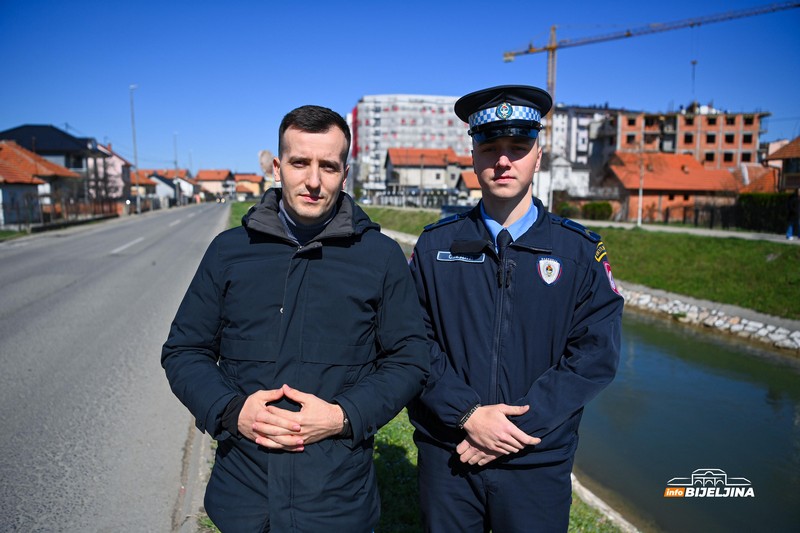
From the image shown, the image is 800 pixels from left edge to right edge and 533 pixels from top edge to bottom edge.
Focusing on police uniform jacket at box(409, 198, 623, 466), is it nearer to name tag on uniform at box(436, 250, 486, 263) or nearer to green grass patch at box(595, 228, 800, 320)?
name tag on uniform at box(436, 250, 486, 263)

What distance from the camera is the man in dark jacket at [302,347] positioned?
79.2 inches

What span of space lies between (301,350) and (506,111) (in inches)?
55.2

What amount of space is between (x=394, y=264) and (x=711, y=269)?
60.7ft

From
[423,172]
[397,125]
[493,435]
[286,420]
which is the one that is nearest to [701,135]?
[423,172]

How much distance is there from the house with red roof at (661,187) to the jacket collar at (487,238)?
44.3 m

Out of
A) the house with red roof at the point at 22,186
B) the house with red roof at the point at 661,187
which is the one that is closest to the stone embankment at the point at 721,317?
the house with red roof at the point at 661,187

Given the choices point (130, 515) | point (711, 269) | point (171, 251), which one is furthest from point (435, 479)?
point (171, 251)

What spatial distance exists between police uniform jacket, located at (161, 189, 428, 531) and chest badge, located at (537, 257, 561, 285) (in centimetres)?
60

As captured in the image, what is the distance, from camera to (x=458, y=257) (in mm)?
2520

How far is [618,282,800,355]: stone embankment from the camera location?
1278 centimetres

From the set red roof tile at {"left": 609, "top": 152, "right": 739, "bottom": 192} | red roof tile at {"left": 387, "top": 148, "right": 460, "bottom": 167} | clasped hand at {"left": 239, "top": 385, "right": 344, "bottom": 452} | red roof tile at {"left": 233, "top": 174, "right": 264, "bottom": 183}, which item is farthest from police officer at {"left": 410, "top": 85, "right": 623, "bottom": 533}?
red roof tile at {"left": 233, "top": 174, "right": 264, "bottom": 183}

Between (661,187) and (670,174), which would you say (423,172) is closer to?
(670,174)

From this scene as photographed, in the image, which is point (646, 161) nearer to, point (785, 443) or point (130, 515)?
point (785, 443)

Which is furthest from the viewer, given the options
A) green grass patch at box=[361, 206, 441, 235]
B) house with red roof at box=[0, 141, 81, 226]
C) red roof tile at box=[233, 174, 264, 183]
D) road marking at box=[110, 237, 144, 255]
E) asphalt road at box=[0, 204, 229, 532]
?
red roof tile at box=[233, 174, 264, 183]
